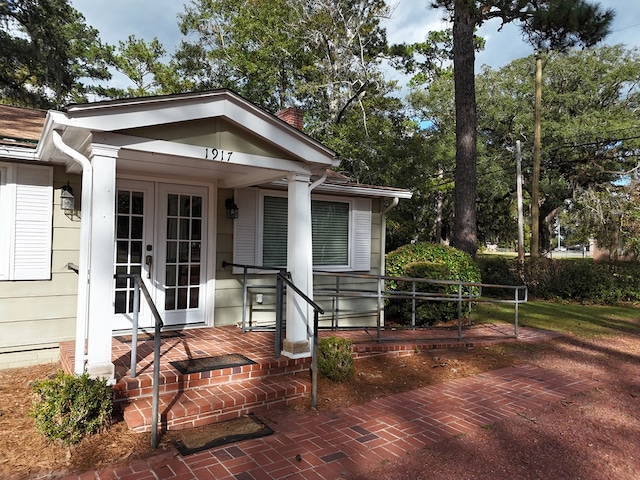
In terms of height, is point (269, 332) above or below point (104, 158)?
below

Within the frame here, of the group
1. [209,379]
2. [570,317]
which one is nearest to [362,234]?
[209,379]

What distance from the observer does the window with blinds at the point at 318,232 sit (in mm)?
6762

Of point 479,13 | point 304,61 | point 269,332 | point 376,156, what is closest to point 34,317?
point 269,332

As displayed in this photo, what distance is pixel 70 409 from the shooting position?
3.16 meters

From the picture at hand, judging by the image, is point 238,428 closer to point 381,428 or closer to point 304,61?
point 381,428

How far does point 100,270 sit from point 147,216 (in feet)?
7.16

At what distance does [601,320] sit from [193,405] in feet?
32.1

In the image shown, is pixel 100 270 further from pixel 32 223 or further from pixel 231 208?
pixel 231 208

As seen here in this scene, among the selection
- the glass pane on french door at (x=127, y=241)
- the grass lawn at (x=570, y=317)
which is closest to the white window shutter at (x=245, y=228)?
the glass pane on french door at (x=127, y=241)

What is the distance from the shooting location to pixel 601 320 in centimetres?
981

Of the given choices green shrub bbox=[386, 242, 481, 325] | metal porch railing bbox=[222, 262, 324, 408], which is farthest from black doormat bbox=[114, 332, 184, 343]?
green shrub bbox=[386, 242, 481, 325]

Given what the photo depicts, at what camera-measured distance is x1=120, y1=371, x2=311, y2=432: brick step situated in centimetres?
352

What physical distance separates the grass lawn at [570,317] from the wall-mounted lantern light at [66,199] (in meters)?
7.90

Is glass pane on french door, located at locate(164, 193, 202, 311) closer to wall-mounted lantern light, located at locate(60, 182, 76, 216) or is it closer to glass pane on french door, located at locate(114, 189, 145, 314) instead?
glass pane on french door, located at locate(114, 189, 145, 314)
